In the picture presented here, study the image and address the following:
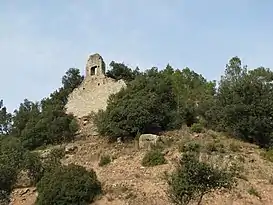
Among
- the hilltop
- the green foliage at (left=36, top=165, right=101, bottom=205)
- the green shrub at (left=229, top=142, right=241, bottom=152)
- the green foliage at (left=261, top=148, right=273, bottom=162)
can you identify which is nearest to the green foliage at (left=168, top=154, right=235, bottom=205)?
the hilltop

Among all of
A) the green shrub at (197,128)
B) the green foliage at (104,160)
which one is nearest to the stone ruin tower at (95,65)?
the green shrub at (197,128)

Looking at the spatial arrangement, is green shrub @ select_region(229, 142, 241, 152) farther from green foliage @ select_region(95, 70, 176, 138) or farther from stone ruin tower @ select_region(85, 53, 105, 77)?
stone ruin tower @ select_region(85, 53, 105, 77)

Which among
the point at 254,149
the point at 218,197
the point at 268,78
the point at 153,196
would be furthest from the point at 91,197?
the point at 268,78

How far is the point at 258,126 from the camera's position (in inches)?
1619

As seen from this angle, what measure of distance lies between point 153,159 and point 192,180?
33.4 ft

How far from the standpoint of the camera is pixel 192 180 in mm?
26672

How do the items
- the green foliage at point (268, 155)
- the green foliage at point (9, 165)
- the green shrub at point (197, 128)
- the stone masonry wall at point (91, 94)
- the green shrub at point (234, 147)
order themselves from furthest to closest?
the stone masonry wall at point (91, 94)
the green shrub at point (197, 128)
the green shrub at point (234, 147)
the green foliage at point (268, 155)
the green foliage at point (9, 165)

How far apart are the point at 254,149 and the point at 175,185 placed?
14160 mm

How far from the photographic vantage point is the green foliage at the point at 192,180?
26641 millimetres

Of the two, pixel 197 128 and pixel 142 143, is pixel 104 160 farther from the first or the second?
pixel 197 128

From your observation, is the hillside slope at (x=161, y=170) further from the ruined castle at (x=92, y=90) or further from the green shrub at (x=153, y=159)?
the ruined castle at (x=92, y=90)

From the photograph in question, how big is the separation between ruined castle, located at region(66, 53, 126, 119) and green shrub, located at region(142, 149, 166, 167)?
55.2ft

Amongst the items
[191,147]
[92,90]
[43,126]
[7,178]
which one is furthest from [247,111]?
[92,90]

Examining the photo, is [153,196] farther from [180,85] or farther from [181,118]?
[180,85]
